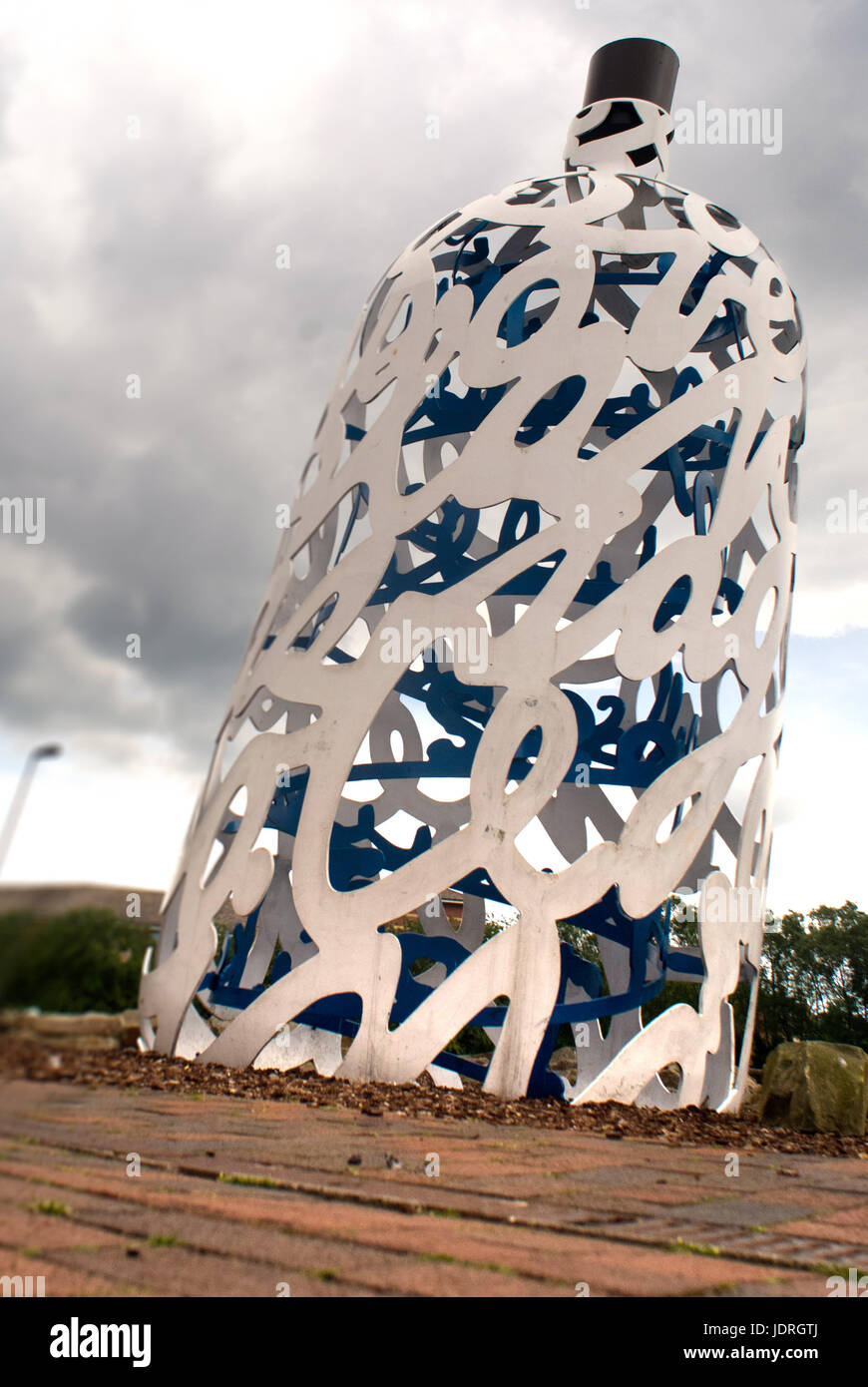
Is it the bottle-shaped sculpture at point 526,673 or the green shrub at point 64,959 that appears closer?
the green shrub at point 64,959

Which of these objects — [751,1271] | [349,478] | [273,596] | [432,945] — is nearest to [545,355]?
[349,478]

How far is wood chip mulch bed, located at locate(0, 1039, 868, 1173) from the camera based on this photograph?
4.20 metres

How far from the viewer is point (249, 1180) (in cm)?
241

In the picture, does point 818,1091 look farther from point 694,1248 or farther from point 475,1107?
point 694,1248

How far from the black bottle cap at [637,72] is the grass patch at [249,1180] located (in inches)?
300

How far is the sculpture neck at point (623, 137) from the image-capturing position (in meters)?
7.32

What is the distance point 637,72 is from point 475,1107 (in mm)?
7115

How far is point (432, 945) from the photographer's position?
540 centimetres

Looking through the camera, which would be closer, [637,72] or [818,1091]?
[818,1091]

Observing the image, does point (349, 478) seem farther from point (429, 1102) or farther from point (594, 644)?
point (429, 1102)

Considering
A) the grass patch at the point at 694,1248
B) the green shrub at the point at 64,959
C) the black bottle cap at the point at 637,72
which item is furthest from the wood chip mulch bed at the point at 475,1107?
the black bottle cap at the point at 637,72

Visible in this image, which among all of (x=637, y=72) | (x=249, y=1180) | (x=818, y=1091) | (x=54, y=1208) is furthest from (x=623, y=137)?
(x=54, y=1208)

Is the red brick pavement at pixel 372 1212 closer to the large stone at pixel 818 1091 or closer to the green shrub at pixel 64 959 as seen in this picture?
the green shrub at pixel 64 959

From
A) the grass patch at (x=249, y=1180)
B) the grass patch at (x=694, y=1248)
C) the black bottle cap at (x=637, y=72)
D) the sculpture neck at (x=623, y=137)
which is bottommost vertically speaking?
the grass patch at (x=694, y=1248)
